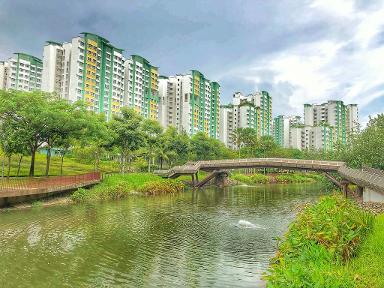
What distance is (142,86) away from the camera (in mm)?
135875

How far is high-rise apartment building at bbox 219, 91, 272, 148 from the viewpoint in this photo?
16811 cm

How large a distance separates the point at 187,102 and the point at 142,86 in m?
21.1

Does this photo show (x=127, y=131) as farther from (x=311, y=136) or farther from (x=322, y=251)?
(x=311, y=136)

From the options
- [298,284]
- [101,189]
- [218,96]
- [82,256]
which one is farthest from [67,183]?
[218,96]

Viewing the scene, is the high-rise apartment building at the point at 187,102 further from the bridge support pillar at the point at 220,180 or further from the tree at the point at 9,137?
the tree at the point at 9,137

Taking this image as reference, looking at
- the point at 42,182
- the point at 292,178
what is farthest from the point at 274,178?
the point at 42,182

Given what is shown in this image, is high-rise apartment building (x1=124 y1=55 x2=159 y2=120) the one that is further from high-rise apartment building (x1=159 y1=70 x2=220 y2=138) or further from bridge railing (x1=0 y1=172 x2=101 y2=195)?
bridge railing (x1=0 y1=172 x2=101 y2=195)

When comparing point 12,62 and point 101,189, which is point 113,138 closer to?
point 101,189

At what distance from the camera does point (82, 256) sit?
17.2 m

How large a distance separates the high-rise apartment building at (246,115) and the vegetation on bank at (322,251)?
5787 inches

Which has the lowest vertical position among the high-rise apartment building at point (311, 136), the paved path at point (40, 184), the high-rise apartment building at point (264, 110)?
the paved path at point (40, 184)

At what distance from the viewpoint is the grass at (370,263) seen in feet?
31.0

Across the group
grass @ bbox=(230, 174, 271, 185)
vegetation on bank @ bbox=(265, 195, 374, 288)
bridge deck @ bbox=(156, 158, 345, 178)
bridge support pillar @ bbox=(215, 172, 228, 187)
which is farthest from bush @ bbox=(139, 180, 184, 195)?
vegetation on bank @ bbox=(265, 195, 374, 288)

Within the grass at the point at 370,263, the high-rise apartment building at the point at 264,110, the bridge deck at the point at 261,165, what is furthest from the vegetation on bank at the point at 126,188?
the high-rise apartment building at the point at 264,110
